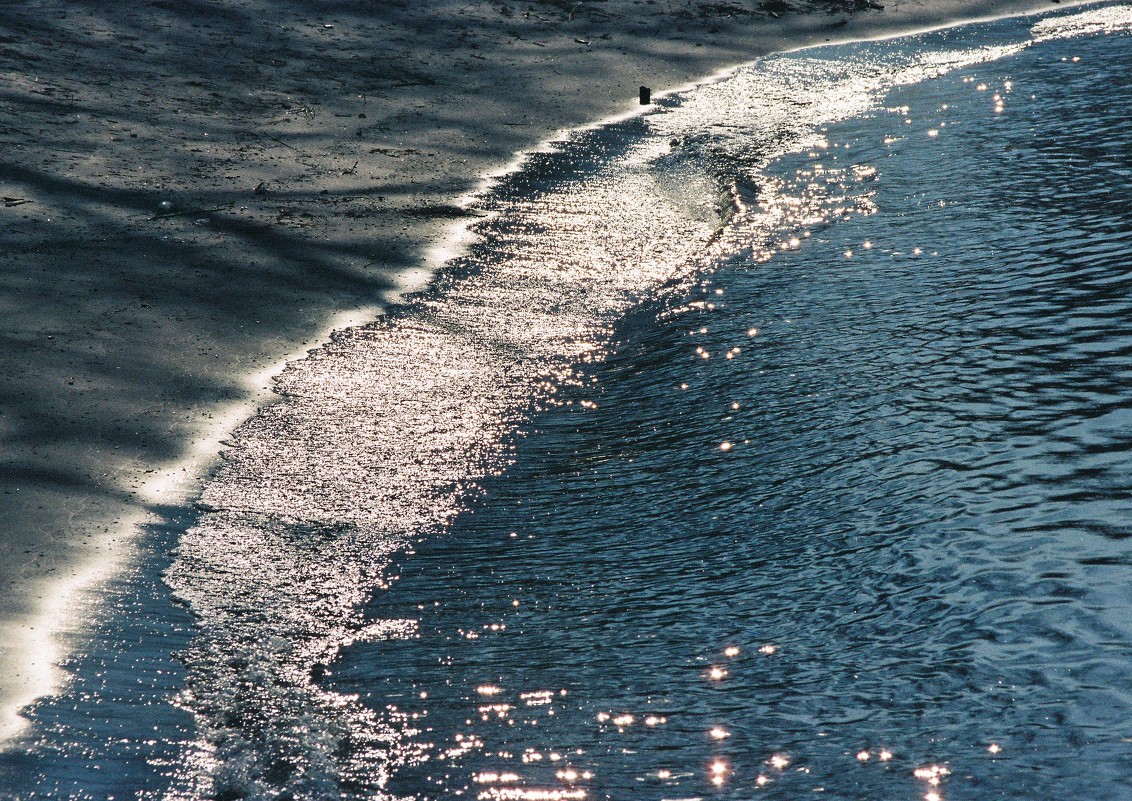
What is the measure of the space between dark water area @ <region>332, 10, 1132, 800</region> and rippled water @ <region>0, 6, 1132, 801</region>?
0.06 ft

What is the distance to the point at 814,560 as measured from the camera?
5.37 m

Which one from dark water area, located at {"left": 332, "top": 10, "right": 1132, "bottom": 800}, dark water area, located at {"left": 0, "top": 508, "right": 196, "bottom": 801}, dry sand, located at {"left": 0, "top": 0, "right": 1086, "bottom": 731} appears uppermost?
dry sand, located at {"left": 0, "top": 0, "right": 1086, "bottom": 731}

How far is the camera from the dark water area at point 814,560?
14.1 feet

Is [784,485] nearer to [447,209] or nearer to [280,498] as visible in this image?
[280,498]

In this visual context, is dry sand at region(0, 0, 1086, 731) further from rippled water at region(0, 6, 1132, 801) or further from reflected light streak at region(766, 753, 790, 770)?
reflected light streak at region(766, 753, 790, 770)

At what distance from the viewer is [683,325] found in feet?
27.3

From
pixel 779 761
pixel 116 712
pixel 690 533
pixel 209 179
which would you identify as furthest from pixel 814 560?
pixel 209 179

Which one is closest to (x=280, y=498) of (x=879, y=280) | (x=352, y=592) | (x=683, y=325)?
(x=352, y=592)

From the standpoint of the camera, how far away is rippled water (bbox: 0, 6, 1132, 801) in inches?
172

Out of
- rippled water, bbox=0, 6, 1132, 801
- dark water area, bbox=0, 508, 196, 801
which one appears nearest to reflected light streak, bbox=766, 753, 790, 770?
rippled water, bbox=0, 6, 1132, 801

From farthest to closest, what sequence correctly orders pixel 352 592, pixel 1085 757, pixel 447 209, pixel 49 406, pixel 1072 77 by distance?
pixel 1072 77
pixel 447 209
pixel 49 406
pixel 352 592
pixel 1085 757

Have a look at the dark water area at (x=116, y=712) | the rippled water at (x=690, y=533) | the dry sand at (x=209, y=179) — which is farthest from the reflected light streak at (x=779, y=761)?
the dry sand at (x=209, y=179)

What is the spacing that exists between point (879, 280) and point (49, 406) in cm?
553

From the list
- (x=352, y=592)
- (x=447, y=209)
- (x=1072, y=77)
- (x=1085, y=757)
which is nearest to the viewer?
(x=1085, y=757)
